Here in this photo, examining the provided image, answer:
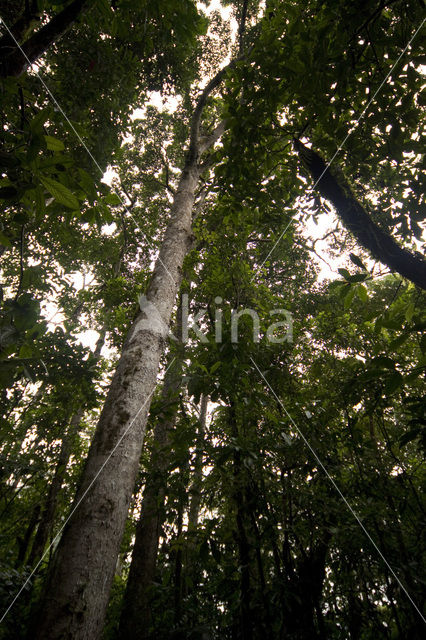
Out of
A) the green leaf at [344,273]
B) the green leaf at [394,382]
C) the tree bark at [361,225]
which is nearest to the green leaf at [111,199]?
the green leaf at [344,273]

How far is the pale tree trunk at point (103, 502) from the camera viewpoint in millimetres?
1269

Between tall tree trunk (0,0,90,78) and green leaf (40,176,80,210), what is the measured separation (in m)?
0.72

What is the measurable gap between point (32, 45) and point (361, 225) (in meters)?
2.46

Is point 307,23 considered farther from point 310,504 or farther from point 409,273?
point 310,504

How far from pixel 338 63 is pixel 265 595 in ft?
9.07

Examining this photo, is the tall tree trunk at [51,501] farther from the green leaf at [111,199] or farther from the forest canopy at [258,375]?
the green leaf at [111,199]

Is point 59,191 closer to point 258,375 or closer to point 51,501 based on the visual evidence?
point 258,375

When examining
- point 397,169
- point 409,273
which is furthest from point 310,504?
point 397,169

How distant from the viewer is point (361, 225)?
264 centimetres

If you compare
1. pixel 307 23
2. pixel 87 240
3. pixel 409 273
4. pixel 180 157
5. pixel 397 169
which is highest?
pixel 180 157

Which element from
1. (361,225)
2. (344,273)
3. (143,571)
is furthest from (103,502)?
(143,571)

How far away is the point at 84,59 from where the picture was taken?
4184 millimetres

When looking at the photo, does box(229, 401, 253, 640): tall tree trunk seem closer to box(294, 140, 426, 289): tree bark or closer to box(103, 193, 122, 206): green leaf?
box(103, 193, 122, 206): green leaf

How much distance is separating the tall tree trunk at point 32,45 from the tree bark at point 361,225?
1.58 meters
